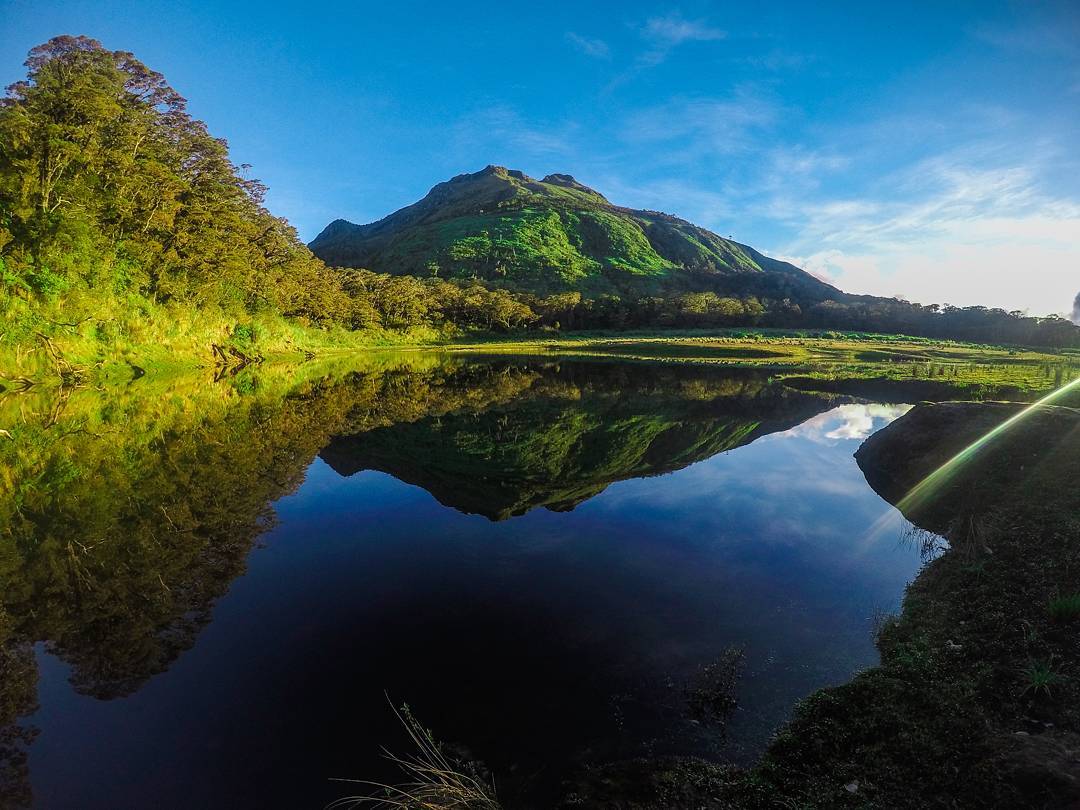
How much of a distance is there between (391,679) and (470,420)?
22.6 m

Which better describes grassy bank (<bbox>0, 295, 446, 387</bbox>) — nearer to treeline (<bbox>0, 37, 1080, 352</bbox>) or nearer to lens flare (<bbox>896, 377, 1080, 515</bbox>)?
treeline (<bbox>0, 37, 1080, 352</bbox>)

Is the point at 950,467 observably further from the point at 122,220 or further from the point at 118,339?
the point at 122,220

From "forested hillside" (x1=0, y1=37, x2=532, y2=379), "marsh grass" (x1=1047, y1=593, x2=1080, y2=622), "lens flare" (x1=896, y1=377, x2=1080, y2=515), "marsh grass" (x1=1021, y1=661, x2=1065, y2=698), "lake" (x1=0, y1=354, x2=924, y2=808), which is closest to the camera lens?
"marsh grass" (x1=1021, y1=661, x2=1065, y2=698)

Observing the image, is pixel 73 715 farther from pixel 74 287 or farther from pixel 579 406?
pixel 74 287

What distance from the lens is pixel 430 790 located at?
523cm

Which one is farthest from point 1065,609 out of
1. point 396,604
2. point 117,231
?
point 117,231

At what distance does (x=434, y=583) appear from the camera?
10.6m

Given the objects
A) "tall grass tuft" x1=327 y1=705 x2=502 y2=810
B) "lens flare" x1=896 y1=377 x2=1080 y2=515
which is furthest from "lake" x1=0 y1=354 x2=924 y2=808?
"lens flare" x1=896 y1=377 x2=1080 y2=515

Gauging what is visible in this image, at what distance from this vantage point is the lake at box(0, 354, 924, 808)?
245 inches

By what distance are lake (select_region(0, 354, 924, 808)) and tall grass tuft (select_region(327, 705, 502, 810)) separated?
0.25m

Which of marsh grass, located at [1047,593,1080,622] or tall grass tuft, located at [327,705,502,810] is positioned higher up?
marsh grass, located at [1047,593,1080,622]

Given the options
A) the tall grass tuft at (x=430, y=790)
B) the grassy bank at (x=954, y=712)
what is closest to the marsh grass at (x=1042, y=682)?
the grassy bank at (x=954, y=712)

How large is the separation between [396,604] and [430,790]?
15.7ft

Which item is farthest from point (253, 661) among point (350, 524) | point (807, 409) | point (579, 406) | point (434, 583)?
point (807, 409)
